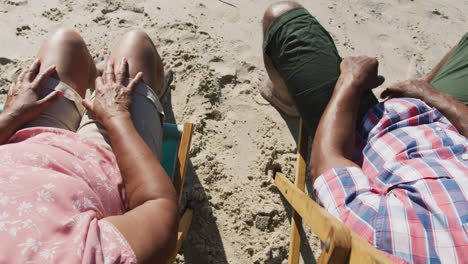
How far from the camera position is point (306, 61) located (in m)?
1.41

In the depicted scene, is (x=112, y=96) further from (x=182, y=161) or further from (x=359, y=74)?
(x=359, y=74)

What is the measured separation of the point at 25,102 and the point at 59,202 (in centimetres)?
60

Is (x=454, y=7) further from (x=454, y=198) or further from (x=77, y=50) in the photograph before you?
(x=77, y=50)

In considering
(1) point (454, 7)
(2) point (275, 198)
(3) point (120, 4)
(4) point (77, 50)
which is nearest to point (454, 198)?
(2) point (275, 198)

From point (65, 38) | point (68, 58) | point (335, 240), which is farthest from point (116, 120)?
point (335, 240)

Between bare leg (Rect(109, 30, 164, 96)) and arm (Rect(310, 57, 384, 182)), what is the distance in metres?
0.83

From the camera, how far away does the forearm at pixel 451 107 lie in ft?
3.82

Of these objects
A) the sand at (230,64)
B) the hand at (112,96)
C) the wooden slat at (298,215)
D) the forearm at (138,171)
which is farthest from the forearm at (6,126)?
the wooden slat at (298,215)

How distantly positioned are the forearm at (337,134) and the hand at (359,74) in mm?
41

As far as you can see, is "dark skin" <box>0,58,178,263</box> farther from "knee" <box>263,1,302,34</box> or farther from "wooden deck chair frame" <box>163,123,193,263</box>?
"knee" <box>263,1,302,34</box>

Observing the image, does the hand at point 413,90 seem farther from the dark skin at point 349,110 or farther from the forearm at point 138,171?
the forearm at point 138,171

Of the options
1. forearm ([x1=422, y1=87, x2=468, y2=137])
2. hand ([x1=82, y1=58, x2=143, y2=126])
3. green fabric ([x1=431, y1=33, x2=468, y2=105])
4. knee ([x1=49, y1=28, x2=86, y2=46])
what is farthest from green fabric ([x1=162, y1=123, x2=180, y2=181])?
green fabric ([x1=431, y1=33, x2=468, y2=105])

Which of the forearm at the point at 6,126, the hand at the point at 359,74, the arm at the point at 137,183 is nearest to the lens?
the arm at the point at 137,183

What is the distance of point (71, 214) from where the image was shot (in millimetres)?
769
